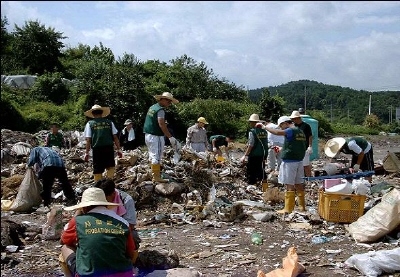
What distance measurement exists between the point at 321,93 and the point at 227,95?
7.41 metres

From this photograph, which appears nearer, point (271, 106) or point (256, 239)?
point (256, 239)

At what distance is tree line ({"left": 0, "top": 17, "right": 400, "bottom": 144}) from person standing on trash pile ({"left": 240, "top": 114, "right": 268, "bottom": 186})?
866 centimetres

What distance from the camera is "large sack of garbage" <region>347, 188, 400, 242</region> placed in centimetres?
556

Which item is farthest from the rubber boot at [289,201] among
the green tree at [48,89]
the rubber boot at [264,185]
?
the green tree at [48,89]

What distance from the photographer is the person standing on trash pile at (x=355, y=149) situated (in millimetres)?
7922

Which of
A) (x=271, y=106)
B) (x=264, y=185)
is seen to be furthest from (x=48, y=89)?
→ (x=264, y=185)

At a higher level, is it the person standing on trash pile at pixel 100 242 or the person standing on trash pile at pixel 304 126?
the person standing on trash pile at pixel 304 126

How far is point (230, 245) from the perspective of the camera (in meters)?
5.77

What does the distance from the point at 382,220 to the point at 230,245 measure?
186 cm

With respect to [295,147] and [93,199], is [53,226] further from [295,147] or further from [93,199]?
[295,147]

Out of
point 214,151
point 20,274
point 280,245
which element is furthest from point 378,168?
point 20,274

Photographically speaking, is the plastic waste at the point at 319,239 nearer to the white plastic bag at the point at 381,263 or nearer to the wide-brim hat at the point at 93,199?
the white plastic bag at the point at 381,263

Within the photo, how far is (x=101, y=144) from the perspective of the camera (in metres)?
7.74

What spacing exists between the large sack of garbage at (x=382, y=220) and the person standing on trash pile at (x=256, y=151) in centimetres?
342
